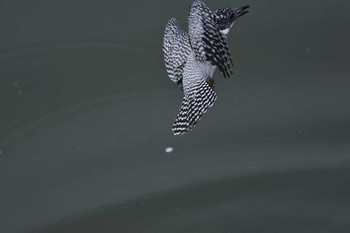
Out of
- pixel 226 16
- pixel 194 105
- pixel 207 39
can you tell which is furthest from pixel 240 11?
pixel 194 105

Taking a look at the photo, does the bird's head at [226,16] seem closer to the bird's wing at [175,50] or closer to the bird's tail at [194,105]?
the bird's wing at [175,50]

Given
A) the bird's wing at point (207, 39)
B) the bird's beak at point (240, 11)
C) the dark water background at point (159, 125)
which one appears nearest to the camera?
the bird's wing at point (207, 39)

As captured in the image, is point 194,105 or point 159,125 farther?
point 159,125

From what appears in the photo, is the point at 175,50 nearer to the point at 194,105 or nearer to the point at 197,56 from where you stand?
the point at 197,56

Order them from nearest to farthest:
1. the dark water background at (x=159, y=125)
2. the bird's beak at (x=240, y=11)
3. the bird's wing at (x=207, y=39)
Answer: the bird's wing at (x=207, y=39)
the dark water background at (x=159, y=125)
the bird's beak at (x=240, y=11)

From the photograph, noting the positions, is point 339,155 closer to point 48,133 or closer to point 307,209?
point 307,209

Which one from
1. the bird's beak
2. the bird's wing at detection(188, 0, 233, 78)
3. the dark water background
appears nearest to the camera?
the bird's wing at detection(188, 0, 233, 78)

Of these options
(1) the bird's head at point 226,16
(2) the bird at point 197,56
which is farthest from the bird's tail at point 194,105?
(1) the bird's head at point 226,16

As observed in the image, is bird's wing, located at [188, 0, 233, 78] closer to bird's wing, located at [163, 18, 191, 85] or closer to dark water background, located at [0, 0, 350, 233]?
bird's wing, located at [163, 18, 191, 85]

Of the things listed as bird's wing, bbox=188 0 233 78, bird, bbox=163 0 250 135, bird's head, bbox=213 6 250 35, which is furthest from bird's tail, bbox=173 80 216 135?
bird's head, bbox=213 6 250 35
